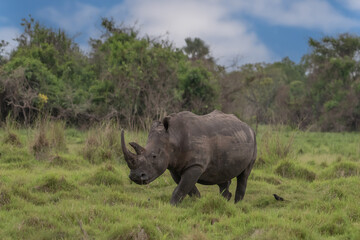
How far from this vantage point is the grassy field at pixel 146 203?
4.31m

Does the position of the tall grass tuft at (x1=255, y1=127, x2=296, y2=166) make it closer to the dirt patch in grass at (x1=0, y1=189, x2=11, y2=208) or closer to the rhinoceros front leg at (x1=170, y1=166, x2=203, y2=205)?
the rhinoceros front leg at (x1=170, y1=166, x2=203, y2=205)

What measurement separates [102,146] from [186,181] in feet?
14.8

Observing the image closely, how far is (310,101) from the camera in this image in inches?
1165

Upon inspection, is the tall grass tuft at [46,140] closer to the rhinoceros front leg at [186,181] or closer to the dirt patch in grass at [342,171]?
the rhinoceros front leg at [186,181]

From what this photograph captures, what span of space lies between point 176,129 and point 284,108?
26751 mm

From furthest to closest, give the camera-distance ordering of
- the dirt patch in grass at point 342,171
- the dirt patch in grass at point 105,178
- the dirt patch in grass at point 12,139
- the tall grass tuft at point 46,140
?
the dirt patch in grass at point 12,139 < the tall grass tuft at point 46,140 < the dirt patch in grass at point 342,171 < the dirt patch in grass at point 105,178

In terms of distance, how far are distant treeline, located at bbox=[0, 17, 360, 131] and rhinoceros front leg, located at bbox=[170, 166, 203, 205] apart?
4.25 meters

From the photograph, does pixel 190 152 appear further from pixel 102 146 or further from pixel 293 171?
pixel 102 146

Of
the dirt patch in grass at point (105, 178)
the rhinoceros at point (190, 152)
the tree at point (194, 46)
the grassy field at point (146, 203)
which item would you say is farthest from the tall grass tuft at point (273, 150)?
the tree at point (194, 46)

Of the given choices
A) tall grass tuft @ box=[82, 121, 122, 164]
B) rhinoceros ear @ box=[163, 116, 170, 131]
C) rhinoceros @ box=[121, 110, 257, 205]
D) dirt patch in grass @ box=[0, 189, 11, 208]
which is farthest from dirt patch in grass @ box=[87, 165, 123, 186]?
tall grass tuft @ box=[82, 121, 122, 164]

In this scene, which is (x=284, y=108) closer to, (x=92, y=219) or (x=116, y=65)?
(x=116, y=65)

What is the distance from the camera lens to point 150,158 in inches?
205

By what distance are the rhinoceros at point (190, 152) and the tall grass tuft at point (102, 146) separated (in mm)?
3727

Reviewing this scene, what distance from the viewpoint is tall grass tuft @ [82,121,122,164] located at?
927cm
